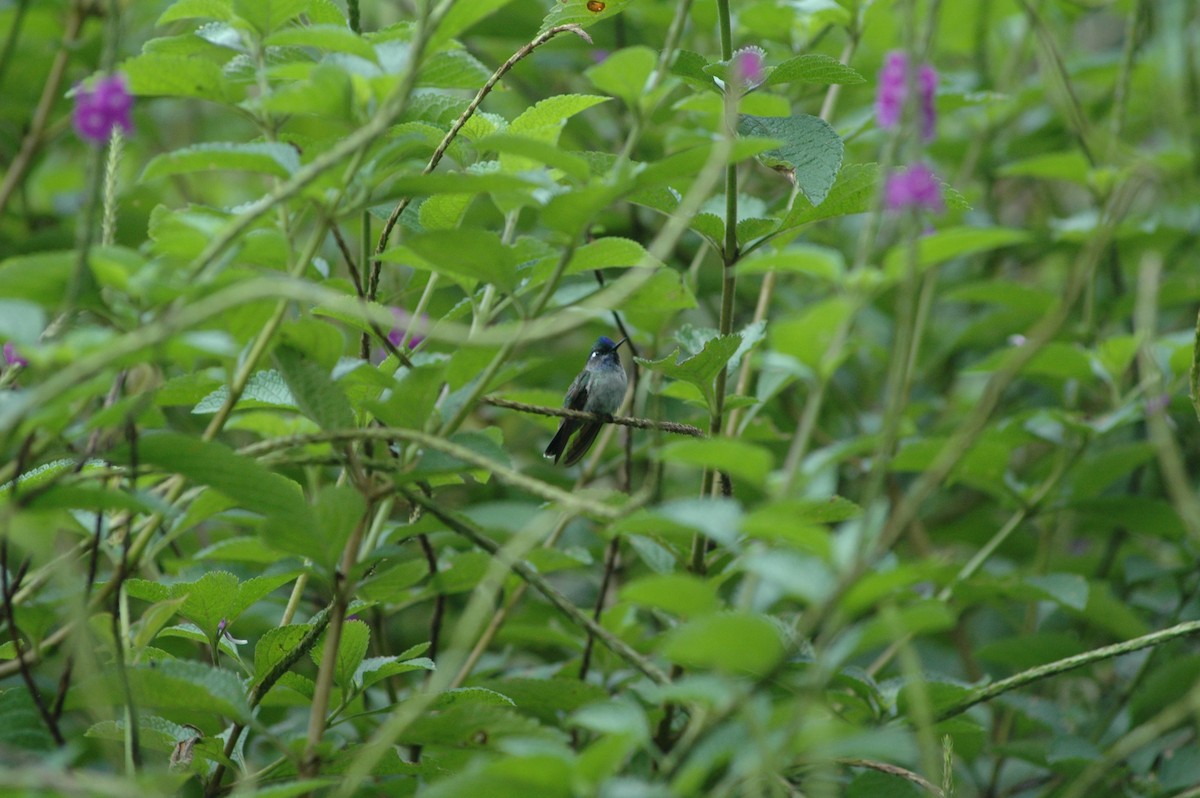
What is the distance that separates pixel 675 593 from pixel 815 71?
1.04 m

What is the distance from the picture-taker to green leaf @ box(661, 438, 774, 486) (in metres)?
1.02

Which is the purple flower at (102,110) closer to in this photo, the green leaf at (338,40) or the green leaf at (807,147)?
the green leaf at (338,40)

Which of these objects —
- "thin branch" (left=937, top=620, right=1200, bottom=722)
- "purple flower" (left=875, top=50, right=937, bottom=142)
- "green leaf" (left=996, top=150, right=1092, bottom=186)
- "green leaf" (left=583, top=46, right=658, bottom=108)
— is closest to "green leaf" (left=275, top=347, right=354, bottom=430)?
"green leaf" (left=583, top=46, right=658, bottom=108)

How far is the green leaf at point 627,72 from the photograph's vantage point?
4.17 ft

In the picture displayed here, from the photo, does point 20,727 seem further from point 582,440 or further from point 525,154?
point 582,440

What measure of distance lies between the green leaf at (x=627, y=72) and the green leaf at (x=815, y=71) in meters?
0.50

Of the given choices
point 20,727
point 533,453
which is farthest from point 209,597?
point 533,453

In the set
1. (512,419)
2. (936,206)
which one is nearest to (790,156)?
(936,206)

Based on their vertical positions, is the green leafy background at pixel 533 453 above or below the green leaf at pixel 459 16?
below

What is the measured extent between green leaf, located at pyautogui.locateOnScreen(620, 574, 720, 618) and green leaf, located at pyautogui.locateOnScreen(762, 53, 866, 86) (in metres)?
0.99

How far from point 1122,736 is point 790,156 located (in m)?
1.62

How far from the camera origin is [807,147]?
1743 millimetres

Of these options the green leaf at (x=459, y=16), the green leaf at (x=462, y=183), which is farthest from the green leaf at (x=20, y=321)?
the green leaf at (x=459, y=16)

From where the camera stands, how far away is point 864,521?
3.15 feet
